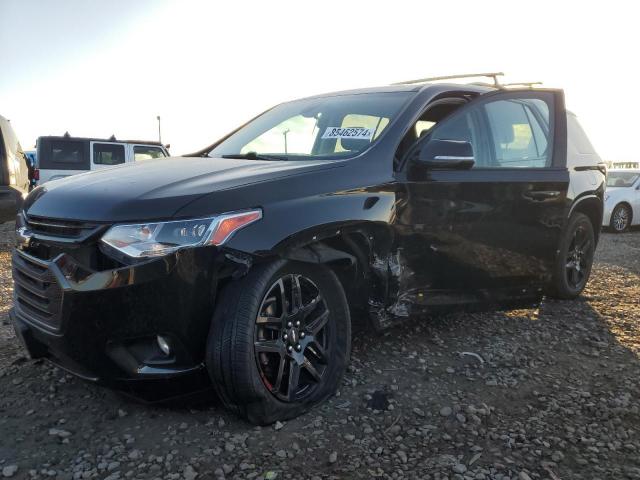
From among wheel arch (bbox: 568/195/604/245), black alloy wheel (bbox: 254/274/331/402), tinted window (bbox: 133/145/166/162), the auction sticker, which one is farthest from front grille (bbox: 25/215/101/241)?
tinted window (bbox: 133/145/166/162)

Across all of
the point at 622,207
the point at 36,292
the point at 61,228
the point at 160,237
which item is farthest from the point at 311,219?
the point at 622,207

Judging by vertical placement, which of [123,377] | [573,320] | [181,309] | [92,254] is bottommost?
[573,320]

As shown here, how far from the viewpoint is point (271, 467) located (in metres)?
2.29

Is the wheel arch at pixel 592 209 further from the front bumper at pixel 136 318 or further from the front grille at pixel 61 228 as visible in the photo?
the front grille at pixel 61 228

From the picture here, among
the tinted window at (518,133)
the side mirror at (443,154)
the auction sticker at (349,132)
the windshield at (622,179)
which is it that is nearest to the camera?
the side mirror at (443,154)

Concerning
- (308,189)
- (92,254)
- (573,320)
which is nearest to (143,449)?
(92,254)

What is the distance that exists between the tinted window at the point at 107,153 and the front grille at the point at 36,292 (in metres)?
10.7

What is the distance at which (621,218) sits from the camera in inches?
475

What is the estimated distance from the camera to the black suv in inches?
92.6

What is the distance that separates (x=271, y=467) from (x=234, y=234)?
3.22 ft

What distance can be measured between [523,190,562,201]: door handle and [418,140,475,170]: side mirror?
928mm

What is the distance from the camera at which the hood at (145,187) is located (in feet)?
7.78

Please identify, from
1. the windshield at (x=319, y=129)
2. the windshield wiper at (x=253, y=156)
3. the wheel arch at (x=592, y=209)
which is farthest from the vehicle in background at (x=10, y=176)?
the wheel arch at (x=592, y=209)

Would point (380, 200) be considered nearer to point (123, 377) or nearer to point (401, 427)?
point (401, 427)
